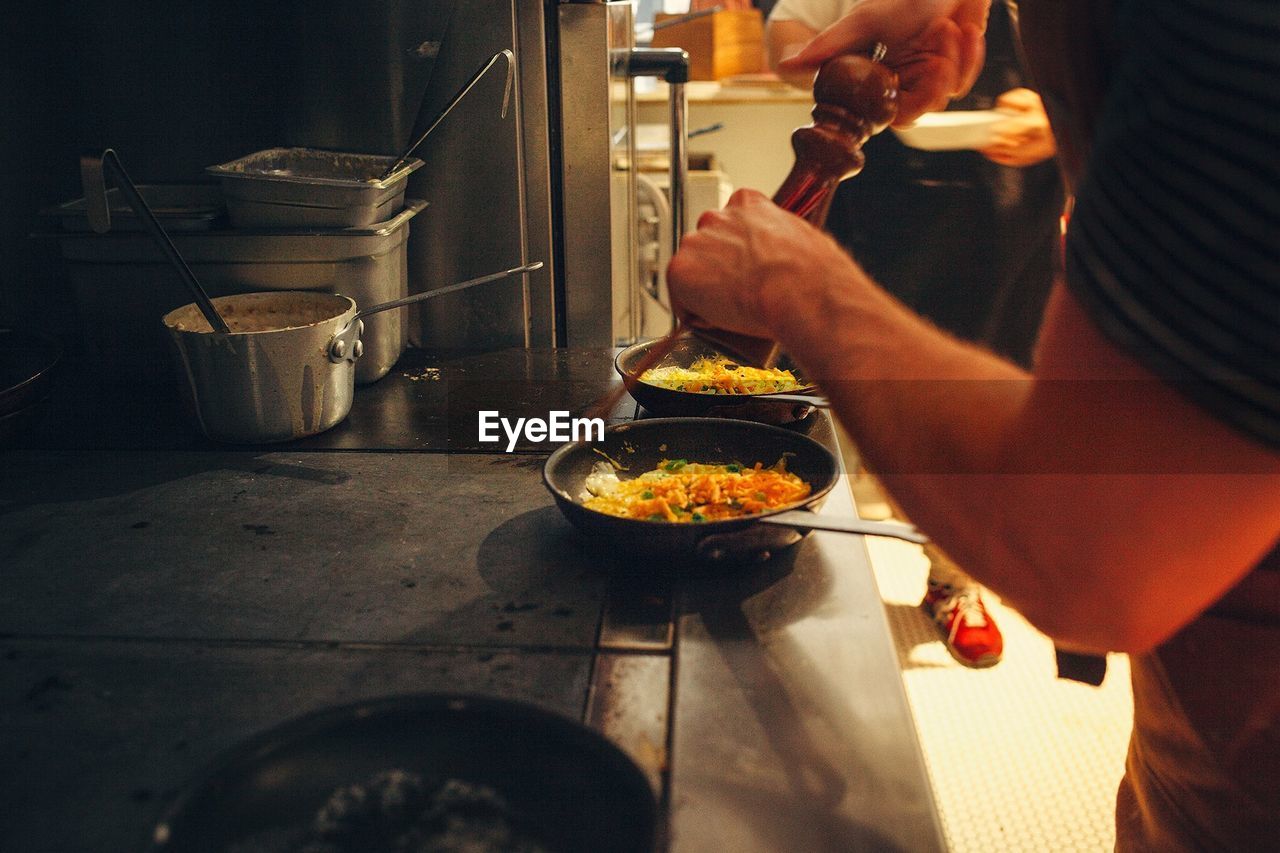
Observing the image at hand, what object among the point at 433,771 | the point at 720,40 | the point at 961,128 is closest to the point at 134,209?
the point at 433,771

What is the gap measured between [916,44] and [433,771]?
1025 millimetres

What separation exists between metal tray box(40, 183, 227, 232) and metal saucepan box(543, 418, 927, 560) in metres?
0.88

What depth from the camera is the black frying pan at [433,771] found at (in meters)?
0.62

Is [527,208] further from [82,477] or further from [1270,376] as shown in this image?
[1270,376]

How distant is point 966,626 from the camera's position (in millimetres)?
2436

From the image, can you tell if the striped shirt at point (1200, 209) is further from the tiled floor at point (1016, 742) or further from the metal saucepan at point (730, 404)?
the tiled floor at point (1016, 742)

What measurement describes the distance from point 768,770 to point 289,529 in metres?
0.67

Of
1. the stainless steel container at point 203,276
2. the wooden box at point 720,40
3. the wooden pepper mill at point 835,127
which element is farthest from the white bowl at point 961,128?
the wooden box at point 720,40

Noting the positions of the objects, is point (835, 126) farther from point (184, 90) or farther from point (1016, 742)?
point (1016, 742)

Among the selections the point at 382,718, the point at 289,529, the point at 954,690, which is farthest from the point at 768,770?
the point at 954,690

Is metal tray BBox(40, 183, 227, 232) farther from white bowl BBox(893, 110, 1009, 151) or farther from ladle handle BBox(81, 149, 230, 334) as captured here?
white bowl BBox(893, 110, 1009, 151)

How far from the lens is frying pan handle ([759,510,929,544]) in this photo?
95 centimetres

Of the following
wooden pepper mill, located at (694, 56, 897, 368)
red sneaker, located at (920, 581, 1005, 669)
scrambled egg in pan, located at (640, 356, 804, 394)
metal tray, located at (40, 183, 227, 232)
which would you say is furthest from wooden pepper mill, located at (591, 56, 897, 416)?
red sneaker, located at (920, 581, 1005, 669)

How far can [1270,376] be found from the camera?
22.1 inches
